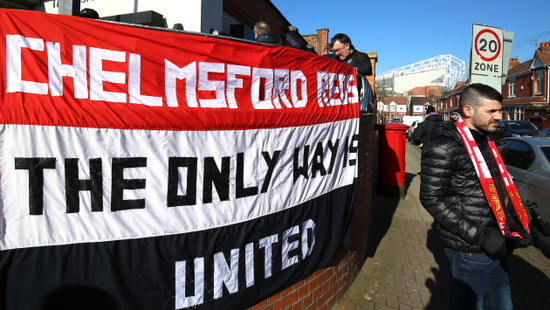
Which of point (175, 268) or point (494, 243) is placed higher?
point (494, 243)

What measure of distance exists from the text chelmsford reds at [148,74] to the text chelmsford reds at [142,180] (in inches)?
12.1

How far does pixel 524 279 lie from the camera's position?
3.88 meters

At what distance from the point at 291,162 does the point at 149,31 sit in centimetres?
122

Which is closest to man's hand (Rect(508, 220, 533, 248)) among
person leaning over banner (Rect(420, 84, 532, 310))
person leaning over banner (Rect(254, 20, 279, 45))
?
person leaning over banner (Rect(420, 84, 532, 310))

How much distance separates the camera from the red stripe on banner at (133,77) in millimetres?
1484

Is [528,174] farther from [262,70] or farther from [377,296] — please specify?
[262,70]

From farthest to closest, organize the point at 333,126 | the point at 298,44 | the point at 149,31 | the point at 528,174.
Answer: the point at 298,44 → the point at 528,174 → the point at 333,126 → the point at 149,31

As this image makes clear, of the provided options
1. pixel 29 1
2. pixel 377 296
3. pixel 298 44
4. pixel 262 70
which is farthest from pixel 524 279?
pixel 298 44

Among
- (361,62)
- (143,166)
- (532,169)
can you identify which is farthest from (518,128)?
(143,166)

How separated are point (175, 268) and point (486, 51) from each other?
188 inches

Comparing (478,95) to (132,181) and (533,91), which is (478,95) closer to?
(132,181)

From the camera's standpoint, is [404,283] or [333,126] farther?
[404,283]

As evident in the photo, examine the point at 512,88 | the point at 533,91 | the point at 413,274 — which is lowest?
the point at 413,274

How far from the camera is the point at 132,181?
1.71 metres
